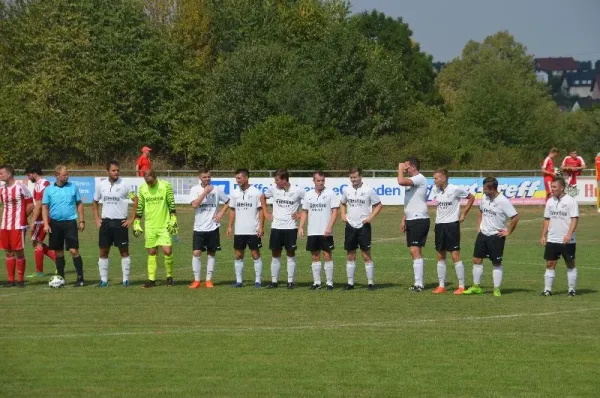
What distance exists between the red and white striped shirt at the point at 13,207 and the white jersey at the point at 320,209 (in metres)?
5.26

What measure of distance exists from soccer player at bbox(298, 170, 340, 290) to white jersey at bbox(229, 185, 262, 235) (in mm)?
879

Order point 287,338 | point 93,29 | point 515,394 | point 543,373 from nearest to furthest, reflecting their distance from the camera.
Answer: point 515,394 → point 543,373 → point 287,338 → point 93,29

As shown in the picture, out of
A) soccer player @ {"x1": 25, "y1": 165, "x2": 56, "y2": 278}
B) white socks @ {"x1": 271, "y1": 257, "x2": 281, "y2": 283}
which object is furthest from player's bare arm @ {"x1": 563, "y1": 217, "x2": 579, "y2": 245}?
soccer player @ {"x1": 25, "y1": 165, "x2": 56, "y2": 278}

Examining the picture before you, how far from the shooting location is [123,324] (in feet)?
50.5

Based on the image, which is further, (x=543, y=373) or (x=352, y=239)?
(x=352, y=239)

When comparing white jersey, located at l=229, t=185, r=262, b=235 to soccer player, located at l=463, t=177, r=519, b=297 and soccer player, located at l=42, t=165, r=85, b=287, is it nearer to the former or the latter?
soccer player, located at l=42, t=165, r=85, b=287

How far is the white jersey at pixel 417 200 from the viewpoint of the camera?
1945 centimetres

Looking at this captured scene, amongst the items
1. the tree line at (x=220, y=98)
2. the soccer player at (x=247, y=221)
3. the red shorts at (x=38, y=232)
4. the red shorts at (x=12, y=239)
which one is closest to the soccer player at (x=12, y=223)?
the red shorts at (x=12, y=239)

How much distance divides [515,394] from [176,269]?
13847 millimetres

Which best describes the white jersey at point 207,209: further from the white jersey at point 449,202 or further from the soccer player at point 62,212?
the white jersey at point 449,202

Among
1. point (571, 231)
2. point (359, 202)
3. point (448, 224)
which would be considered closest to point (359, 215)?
point (359, 202)

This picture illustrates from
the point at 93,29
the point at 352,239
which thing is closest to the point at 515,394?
the point at 352,239

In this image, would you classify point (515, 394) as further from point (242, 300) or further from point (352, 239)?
point (352, 239)

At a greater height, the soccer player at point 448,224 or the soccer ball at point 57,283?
the soccer player at point 448,224
